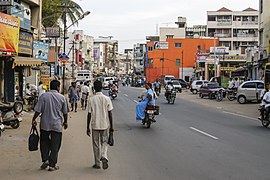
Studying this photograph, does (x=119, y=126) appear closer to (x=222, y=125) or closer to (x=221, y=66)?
(x=222, y=125)

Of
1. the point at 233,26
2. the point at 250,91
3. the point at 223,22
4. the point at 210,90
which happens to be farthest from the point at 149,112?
the point at 223,22

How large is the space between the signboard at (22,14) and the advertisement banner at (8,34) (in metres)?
2.76

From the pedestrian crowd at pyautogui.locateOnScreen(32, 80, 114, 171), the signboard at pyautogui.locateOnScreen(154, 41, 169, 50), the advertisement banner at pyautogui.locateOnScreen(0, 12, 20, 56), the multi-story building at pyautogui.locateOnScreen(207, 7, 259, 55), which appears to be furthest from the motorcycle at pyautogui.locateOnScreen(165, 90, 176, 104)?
the signboard at pyautogui.locateOnScreen(154, 41, 169, 50)

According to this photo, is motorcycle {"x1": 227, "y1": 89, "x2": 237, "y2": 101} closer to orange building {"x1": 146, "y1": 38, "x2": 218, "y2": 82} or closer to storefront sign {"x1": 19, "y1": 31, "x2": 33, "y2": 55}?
storefront sign {"x1": 19, "y1": 31, "x2": 33, "y2": 55}

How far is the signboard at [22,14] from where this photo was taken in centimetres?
2441

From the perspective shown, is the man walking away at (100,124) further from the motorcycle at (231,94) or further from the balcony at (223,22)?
the balcony at (223,22)

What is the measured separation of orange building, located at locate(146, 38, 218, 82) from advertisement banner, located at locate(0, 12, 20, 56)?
63.3 m

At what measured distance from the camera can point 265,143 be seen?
12641 mm

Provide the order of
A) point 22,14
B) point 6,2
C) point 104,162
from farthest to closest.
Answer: point 22,14, point 6,2, point 104,162

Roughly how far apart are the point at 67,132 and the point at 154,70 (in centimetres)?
7401

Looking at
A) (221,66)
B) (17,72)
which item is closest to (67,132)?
(17,72)

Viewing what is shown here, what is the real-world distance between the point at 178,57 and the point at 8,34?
6744cm

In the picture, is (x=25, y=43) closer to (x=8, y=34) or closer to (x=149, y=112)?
(x=8, y=34)

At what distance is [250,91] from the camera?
32.5m
